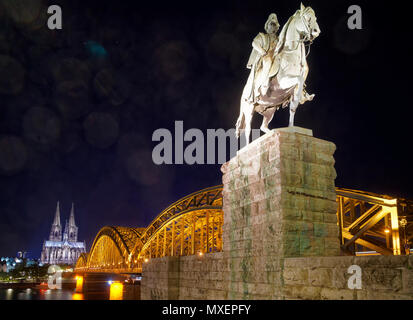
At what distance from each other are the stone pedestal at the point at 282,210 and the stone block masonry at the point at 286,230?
0.02m

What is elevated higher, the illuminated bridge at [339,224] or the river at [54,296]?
the illuminated bridge at [339,224]

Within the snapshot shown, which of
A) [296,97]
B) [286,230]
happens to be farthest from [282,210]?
[296,97]

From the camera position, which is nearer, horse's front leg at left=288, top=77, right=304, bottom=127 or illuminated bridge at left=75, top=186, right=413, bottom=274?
horse's front leg at left=288, top=77, right=304, bottom=127

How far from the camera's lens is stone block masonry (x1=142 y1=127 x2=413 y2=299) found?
7.19 m

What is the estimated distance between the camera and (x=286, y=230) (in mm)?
8719

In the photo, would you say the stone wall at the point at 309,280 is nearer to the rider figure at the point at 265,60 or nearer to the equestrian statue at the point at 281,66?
the equestrian statue at the point at 281,66

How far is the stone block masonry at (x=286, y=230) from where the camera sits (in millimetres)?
7188

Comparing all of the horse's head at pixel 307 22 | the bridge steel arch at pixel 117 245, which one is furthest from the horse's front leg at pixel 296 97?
the bridge steel arch at pixel 117 245

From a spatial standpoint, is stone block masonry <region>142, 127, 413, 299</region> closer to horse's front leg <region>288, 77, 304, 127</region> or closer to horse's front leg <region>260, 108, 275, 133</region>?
horse's front leg <region>288, 77, 304, 127</region>

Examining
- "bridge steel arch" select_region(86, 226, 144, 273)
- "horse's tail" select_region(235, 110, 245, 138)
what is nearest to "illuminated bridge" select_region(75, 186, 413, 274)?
"bridge steel arch" select_region(86, 226, 144, 273)

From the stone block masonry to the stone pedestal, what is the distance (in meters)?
0.02

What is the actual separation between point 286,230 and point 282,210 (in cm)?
49

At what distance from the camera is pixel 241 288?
10219 millimetres

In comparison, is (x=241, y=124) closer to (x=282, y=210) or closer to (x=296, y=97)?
(x=296, y=97)
